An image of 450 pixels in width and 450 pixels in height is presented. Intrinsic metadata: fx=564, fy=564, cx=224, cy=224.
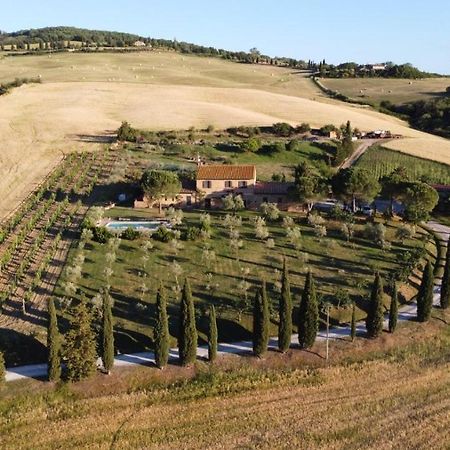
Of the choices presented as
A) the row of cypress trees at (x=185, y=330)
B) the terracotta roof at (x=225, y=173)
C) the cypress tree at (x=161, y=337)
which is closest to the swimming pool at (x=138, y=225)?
the terracotta roof at (x=225, y=173)

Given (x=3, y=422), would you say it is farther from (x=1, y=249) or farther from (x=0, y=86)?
(x=0, y=86)

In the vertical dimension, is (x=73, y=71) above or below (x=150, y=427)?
above

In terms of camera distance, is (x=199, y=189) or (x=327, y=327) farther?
(x=199, y=189)

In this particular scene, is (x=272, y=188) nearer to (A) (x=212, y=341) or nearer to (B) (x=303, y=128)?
(A) (x=212, y=341)

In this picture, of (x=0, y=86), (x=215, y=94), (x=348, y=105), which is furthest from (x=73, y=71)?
(x=348, y=105)

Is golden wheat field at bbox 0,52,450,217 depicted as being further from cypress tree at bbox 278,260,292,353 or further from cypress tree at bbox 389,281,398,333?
cypress tree at bbox 389,281,398,333

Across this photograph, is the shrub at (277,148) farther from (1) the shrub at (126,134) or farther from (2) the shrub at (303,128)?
(1) the shrub at (126,134)

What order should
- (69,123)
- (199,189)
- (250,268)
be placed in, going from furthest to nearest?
(69,123)
(199,189)
(250,268)
